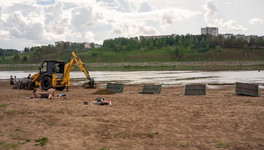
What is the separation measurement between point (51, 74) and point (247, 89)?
1860 cm

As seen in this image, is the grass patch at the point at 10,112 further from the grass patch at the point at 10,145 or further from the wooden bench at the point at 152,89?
the wooden bench at the point at 152,89

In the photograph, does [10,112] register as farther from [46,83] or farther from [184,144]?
[46,83]

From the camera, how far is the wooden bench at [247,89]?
61.8 feet

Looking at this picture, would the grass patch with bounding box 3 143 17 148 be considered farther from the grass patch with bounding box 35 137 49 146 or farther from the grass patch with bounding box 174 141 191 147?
the grass patch with bounding box 174 141 191 147

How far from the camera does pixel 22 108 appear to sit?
13453 mm

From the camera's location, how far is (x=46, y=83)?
25.9 meters

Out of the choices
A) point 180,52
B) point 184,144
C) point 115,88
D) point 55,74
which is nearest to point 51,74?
point 55,74

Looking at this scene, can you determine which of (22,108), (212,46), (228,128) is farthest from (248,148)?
(212,46)

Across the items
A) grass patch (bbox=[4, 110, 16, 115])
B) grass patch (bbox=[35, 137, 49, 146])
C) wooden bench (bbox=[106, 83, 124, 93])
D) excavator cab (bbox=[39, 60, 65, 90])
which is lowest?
grass patch (bbox=[35, 137, 49, 146])

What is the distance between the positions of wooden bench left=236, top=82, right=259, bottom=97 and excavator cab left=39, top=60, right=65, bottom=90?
16840 mm

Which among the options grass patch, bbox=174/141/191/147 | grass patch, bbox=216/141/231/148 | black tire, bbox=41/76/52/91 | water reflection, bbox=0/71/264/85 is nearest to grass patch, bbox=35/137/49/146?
grass patch, bbox=174/141/191/147

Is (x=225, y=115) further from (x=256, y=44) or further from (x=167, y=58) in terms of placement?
(x=256, y=44)

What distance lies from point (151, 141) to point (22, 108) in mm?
8416

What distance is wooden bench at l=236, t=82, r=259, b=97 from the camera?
61.8 ft
